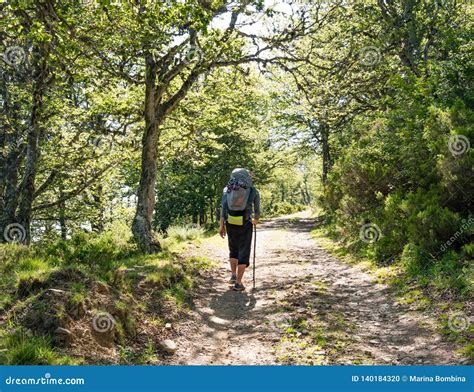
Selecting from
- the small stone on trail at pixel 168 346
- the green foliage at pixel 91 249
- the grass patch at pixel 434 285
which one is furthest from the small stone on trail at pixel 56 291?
the grass patch at pixel 434 285

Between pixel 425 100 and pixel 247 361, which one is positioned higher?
pixel 425 100

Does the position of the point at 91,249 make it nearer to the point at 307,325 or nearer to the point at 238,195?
the point at 238,195

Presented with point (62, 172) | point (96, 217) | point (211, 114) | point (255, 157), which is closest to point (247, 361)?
point (211, 114)

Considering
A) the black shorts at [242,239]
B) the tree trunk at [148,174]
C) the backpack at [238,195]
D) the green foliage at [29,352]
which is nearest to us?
the green foliage at [29,352]

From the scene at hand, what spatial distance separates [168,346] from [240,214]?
3.54 m

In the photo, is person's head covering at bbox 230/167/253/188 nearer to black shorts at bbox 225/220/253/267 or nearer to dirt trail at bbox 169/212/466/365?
black shorts at bbox 225/220/253/267

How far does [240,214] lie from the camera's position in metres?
8.41

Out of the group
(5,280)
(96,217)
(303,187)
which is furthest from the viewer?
(303,187)

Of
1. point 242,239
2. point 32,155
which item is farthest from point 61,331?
point 32,155

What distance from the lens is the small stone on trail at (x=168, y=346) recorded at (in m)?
5.34

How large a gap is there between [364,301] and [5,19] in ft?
29.4

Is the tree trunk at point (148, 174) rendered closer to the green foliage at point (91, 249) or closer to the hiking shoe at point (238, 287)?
the green foliage at point (91, 249)

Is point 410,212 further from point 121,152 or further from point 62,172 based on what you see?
point 62,172

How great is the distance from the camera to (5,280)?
610cm
